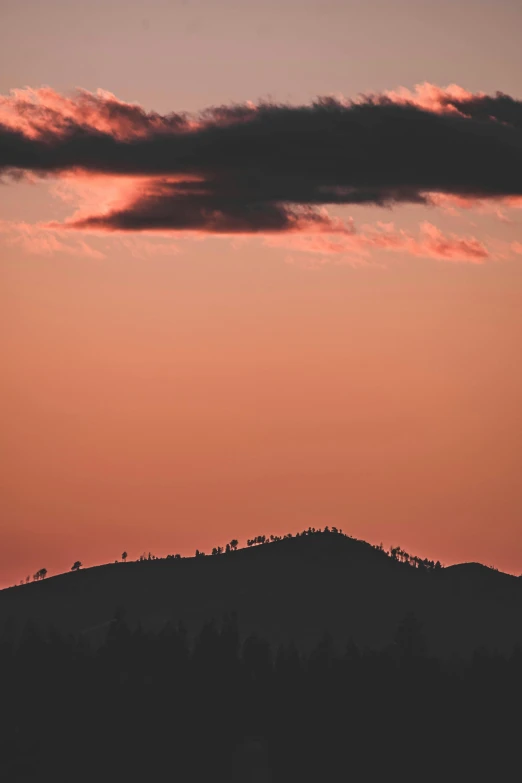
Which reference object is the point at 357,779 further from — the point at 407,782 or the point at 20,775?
the point at 20,775

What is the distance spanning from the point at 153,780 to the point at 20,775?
52.3 ft

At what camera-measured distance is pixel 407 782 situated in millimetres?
199500

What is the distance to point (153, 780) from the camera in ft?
649

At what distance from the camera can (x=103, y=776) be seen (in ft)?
649

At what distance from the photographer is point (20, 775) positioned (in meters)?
200

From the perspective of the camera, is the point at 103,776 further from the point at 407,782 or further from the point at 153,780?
the point at 407,782

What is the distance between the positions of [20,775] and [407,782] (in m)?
45.8

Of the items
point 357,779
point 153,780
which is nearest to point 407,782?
point 357,779

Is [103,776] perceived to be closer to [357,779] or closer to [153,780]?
[153,780]

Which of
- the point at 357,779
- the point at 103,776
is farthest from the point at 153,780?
the point at 357,779

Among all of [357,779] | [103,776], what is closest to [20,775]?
[103,776]

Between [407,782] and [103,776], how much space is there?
3586 centimetres

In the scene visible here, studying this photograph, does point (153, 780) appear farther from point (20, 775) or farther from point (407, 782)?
point (407, 782)
